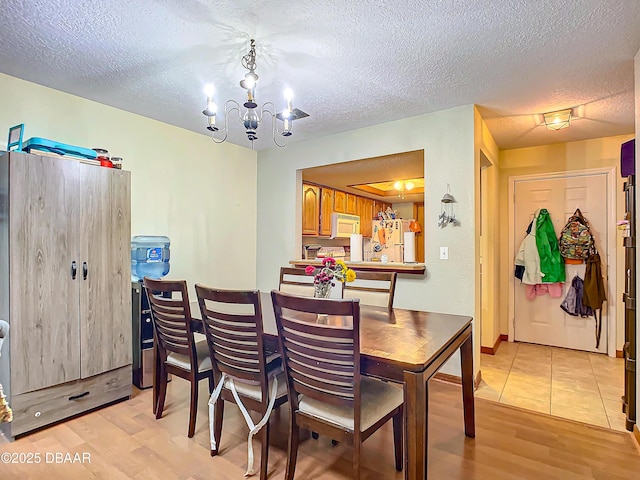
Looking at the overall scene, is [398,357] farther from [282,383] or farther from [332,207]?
[332,207]

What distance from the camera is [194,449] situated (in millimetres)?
2014

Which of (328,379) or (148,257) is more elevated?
(148,257)

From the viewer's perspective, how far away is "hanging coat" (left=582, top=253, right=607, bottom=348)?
12.2ft

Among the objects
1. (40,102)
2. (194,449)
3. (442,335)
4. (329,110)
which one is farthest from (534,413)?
(40,102)

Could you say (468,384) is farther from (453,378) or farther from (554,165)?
(554,165)

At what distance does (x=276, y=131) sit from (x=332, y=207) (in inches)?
79.4

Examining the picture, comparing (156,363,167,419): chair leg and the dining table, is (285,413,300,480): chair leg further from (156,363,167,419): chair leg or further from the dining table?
(156,363,167,419): chair leg

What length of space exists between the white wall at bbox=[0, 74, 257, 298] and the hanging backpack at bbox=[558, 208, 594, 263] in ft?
12.0

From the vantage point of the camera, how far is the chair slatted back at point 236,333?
1681 mm

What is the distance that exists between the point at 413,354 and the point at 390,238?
3166 mm

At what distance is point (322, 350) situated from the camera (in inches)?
58.1

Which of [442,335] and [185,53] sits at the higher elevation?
[185,53]

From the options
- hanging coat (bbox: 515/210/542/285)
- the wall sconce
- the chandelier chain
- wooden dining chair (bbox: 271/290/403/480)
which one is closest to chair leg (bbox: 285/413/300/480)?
wooden dining chair (bbox: 271/290/403/480)

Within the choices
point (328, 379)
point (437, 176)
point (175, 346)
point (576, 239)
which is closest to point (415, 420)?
point (328, 379)
